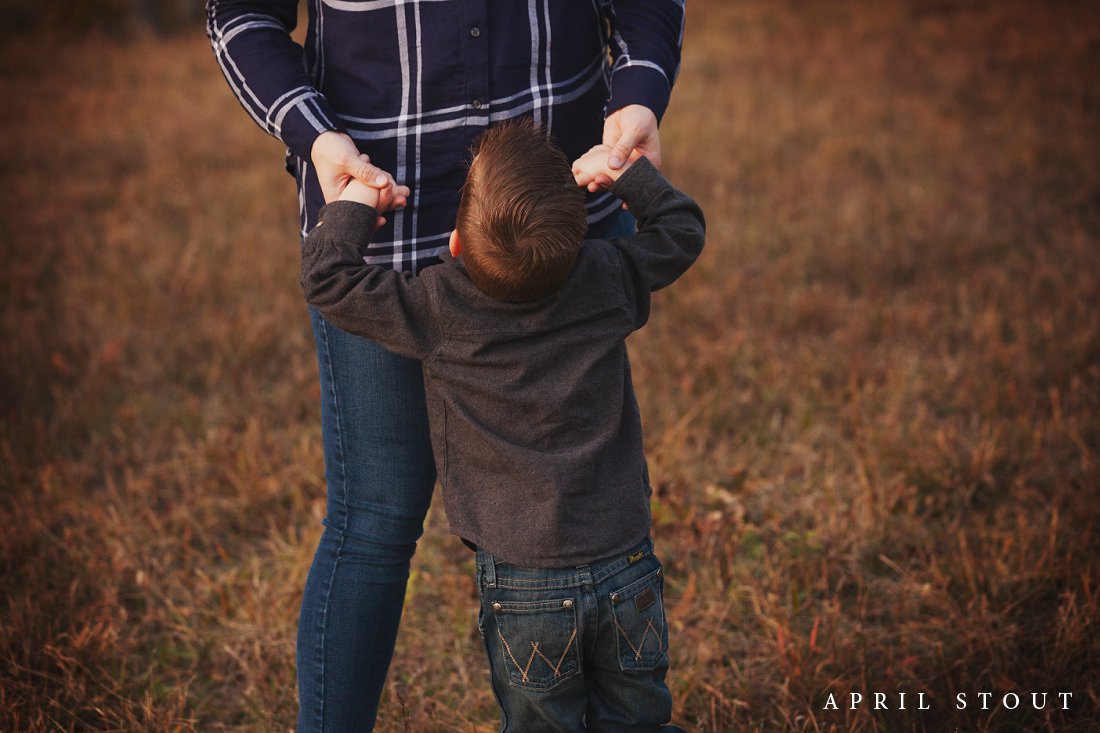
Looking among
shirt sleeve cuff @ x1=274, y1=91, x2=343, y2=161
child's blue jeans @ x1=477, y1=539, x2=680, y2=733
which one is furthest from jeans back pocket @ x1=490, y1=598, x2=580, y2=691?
shirt sleeve cuff @ x1=274, y1=91, x2=343, y2=161

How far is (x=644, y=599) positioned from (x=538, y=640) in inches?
7.8

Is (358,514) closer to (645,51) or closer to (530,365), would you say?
(530,365)

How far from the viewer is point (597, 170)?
1.66m

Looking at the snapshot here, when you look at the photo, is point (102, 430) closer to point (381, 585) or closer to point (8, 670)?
point (8, 670)

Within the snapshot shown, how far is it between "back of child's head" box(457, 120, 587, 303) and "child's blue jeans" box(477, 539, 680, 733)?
0.49 metres

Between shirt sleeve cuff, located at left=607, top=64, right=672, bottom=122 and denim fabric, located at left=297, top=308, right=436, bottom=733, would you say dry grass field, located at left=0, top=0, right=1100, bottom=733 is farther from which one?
shirt sleeve cuff, located at left=607, top=64, right=672, bottom=122

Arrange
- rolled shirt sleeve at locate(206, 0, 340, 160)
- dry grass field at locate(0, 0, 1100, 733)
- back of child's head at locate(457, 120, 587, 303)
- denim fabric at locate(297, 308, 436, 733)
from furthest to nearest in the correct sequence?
1. dry grass field at locate(0, 0, 1100, 733)
2. denim fabric at locate(297, 308, 436, 733)
3. rolled shirt sleeve at locate(206, 0, 340, 160)
4. back of child's head at locate(457, 120, 587, 303)

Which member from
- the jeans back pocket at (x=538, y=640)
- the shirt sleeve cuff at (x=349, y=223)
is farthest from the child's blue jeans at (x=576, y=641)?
the shirt sleeve cuff at (x=349, y=223)

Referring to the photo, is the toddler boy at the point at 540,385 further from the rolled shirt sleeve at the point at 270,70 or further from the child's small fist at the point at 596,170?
the rolled shirt sleeve at the point at 270,70

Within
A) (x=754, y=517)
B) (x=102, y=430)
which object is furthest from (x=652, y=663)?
(x=102, y=430)

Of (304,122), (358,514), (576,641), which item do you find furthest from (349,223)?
(576,641)

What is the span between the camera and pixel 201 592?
283 centimetres

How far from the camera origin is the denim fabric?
5.57ft

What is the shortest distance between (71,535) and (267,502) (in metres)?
0.61
